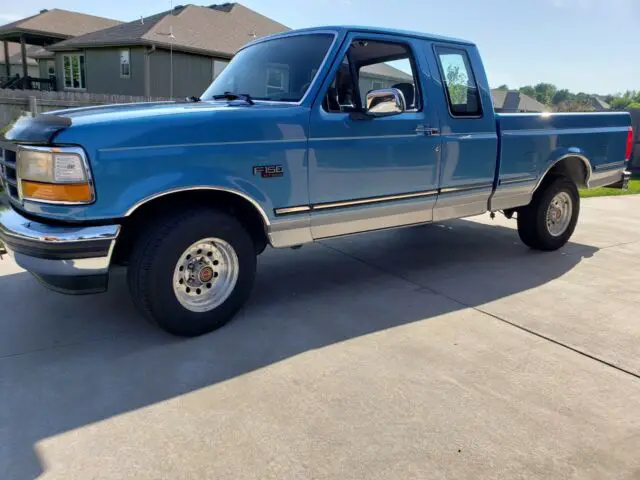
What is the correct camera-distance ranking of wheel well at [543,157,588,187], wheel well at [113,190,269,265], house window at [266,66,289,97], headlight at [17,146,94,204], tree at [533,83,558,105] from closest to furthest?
1. headlight at [17,146,94,204]
2. wheel well at [113,190,269,265]
3. house window at [266,66,289,97]
4. wheel well at [543,157,588,187]
5. tree at [533,83,558,105]

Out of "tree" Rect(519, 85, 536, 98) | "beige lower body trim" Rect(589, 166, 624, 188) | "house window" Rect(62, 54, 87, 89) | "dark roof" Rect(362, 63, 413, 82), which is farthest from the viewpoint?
"tree" Rect(519, 85, 536, 98)

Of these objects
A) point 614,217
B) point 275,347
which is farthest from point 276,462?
point 614,217

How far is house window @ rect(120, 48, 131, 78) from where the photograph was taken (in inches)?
922

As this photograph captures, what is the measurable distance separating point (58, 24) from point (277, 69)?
30796 millimetres

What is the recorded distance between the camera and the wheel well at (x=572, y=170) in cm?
600

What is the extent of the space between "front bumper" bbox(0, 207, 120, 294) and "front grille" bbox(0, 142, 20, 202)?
35cm

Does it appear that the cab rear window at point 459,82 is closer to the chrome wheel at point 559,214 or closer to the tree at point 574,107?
the chrome wheel at point 559,214

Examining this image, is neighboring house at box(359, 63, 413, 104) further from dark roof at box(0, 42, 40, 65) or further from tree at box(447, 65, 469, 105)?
dark roof at box(0, 42, 40, 65)

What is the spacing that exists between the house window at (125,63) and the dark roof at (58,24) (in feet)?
25.0

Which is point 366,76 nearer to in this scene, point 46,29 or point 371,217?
point 371,217

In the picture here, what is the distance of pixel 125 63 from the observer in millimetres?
23672

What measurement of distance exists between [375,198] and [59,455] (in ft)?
9.38

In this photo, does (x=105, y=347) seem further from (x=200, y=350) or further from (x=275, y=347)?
(x=275, y=347)

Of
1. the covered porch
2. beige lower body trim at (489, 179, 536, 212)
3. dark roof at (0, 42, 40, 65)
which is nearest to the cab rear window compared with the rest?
beige lower body trim at (489, 179, 536, 212)
